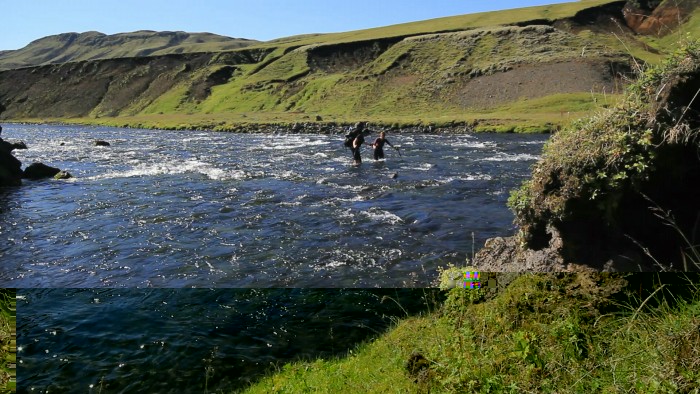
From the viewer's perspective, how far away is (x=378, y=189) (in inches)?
773

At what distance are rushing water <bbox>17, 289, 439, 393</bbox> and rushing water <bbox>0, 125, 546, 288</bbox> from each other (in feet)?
1.61

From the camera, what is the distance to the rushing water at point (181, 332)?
8.71 meters

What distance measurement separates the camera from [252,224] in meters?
14.6

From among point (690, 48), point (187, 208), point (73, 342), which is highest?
point (690, 48)

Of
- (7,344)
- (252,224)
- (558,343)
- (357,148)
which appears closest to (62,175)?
(252,224)

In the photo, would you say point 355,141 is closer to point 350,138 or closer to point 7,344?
point 350,138

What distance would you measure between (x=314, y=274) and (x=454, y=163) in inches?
733

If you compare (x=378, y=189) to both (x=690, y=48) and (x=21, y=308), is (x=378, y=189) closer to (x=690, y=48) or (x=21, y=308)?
(x=21, y=308)

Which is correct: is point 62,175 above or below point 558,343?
above

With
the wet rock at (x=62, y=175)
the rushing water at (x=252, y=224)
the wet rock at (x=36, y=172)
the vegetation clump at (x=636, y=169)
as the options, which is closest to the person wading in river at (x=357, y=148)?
the rushing water at (x=252, y=224)

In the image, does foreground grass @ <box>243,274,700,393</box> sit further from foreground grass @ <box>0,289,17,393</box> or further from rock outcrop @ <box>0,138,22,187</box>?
rock outcrop @ <box>0,138,22,187</box>

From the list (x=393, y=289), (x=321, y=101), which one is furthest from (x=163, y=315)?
(x=321, y=101)

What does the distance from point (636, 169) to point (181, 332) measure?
342 inches

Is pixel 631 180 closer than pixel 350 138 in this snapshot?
Yes
